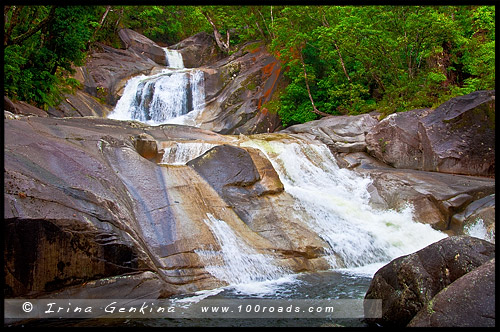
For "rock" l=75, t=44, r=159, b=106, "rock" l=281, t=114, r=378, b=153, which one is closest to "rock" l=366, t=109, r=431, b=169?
"rock" l=281, t=114, r=378, b=153

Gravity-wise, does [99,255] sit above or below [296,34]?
below

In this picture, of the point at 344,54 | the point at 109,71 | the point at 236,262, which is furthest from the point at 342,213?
the point at 109,71

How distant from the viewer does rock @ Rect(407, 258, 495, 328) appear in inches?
130

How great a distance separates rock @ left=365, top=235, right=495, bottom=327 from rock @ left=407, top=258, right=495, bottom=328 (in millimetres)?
442

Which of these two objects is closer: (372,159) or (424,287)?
(424,287)

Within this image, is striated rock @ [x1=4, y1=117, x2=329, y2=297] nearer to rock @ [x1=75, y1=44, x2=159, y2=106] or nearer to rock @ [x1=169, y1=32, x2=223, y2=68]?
rock @ [x1=75, y1=44, x2=159, y2=106]

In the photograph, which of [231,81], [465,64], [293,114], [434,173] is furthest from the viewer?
→ [231,81]

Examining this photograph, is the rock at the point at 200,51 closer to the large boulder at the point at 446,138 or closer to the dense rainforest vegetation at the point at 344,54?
the dense rainforest vegetation at the point at 344,54

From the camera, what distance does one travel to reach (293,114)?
18.9 metres

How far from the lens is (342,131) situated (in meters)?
14.3

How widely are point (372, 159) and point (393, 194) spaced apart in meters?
2.92

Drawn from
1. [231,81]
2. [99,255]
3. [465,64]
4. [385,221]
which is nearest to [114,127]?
[99,255]
